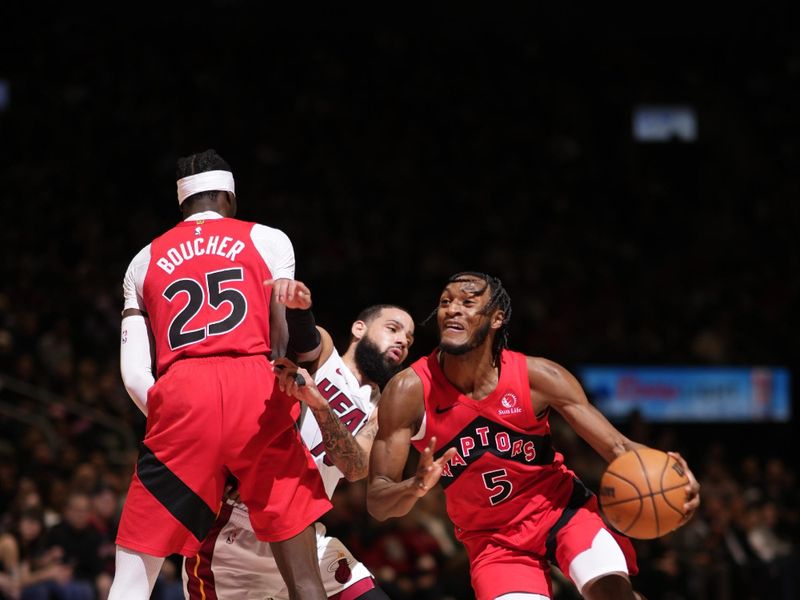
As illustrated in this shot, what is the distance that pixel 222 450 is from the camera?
4578mm

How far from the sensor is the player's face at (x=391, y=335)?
6.20 m

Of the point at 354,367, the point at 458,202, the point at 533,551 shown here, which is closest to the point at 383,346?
the point at 354,367

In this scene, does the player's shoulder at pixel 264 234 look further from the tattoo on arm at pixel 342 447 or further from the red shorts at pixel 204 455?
the tattoo on arm at pixel 342 447

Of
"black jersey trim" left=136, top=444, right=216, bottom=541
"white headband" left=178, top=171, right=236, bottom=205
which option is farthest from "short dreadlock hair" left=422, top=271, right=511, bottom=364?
"black jersey trim" left=136, top=444, right=216, bottom=541

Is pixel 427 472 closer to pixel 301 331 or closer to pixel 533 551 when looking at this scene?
pixel 301 331

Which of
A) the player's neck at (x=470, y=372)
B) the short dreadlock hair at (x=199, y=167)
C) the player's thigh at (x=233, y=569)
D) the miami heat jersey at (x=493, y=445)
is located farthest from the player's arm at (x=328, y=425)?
the short dreadlock hair at (x=199, y=167)

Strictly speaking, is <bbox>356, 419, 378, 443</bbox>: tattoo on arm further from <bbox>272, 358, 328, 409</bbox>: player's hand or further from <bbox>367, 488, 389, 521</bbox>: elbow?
<bbox>272, 358, 328, 409</bbox>: player's hand

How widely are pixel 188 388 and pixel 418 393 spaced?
1.25m

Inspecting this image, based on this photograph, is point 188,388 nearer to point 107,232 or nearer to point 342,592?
point 342,592

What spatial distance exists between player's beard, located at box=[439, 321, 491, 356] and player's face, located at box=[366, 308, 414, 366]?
83 centimetres

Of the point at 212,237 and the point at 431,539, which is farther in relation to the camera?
the point at 431,539

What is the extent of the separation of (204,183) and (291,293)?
87 cm

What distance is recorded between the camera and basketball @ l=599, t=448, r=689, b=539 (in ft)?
15.9

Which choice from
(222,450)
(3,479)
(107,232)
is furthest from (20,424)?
(222,450)
